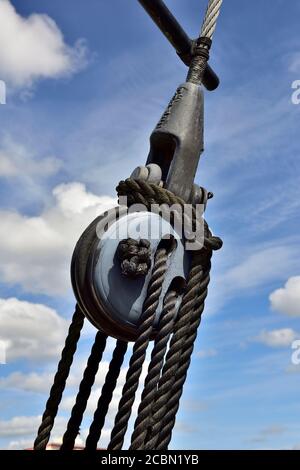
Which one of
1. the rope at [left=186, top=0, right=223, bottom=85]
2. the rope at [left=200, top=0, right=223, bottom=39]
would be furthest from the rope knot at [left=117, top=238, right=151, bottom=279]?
the rope at [left=200, top=0, right=223, bottom=39]

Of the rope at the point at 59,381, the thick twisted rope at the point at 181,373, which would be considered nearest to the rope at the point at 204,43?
the thick twisted rope at the point at 181,373

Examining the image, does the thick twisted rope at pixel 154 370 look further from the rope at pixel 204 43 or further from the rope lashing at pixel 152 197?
the rope at pixel 204 43

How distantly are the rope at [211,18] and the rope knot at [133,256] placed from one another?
94cm

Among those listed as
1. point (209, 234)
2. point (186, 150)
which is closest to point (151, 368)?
point (209, 234)

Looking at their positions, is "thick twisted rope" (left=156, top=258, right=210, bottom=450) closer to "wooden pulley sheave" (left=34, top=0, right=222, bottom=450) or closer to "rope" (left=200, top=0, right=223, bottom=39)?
"wooden pulley sheave" (left=34, top=0, right=222, bottom=450)

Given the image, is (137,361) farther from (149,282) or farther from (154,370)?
(149,282)

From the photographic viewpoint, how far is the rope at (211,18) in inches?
93.7

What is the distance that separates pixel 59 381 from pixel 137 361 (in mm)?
330

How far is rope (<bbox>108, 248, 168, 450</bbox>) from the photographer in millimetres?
1819

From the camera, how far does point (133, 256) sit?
1860 millimetres

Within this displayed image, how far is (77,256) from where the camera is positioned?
1.91m

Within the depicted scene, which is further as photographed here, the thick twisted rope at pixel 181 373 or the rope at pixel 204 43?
the rope at pixel 204 43
